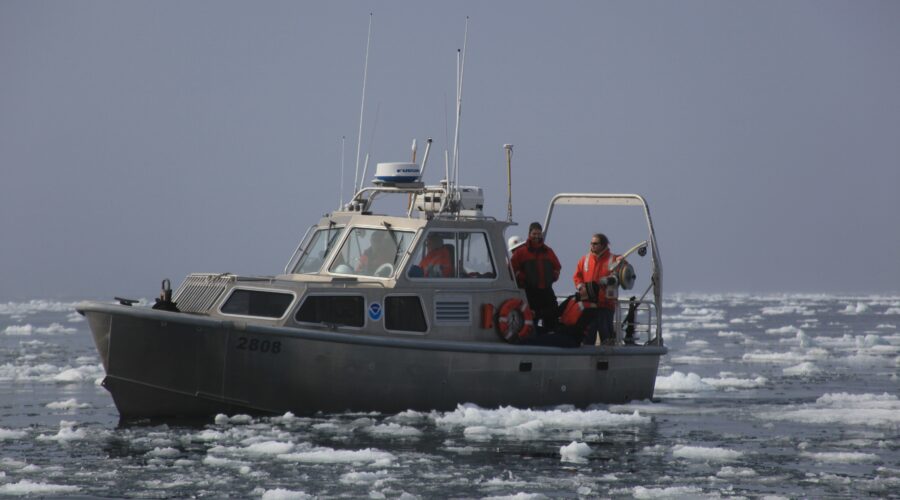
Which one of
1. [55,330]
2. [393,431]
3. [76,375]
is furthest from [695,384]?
[55,330]

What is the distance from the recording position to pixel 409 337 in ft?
44.2

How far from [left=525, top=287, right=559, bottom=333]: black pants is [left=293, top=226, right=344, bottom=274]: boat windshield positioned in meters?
2.24

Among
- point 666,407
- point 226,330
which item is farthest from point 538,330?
point 226,330

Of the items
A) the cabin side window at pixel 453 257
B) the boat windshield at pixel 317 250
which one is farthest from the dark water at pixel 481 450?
the boat windshield at pixel 317 250

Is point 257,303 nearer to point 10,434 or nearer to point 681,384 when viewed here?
point 10,434

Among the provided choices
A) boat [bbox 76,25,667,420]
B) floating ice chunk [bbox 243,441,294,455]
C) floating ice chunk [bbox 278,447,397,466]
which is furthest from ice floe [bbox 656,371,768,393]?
floating ice chunk [bbox 243,441,294,455]

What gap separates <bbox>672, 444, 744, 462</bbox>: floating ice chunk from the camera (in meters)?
11.7

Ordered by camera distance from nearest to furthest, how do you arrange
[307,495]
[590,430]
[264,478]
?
[307,495], [264,478], [590,430]

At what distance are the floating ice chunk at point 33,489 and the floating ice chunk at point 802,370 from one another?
13636 millimetres

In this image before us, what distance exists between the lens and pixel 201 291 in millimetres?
13727

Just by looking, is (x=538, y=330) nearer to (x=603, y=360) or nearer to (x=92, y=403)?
(x=603, y=360)

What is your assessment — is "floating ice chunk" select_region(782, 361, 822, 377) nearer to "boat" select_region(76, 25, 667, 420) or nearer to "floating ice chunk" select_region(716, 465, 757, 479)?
"boat" select_region(76, 25, 667, 420)

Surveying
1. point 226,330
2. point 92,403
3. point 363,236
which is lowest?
point 92,403

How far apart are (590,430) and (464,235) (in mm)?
2475
